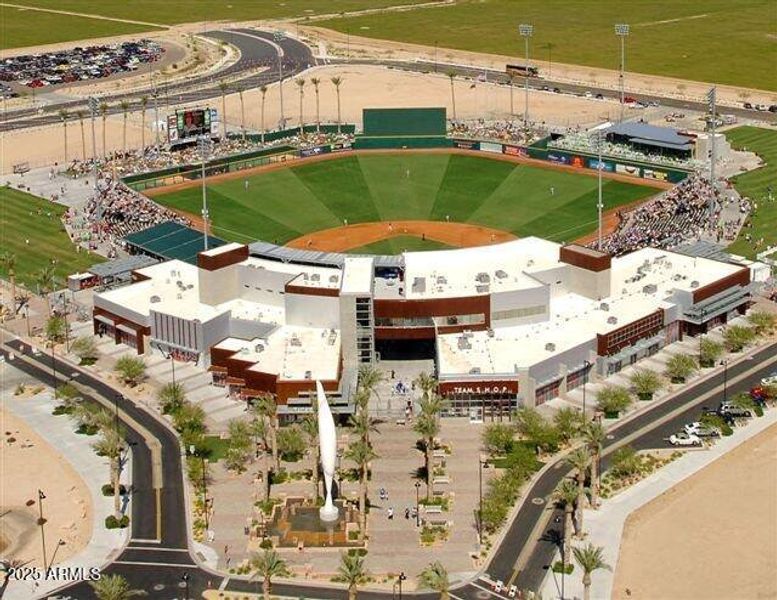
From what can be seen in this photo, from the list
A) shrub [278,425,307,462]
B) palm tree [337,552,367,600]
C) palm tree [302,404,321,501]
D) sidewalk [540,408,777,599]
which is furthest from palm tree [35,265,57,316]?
sidewalk [540,408,777,599]

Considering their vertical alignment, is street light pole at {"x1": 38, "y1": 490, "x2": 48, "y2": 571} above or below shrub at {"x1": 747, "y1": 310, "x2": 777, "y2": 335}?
below

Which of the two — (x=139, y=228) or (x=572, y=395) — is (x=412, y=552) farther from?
(x=139, y=228)

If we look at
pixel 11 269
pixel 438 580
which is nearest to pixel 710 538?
pixel 438 580

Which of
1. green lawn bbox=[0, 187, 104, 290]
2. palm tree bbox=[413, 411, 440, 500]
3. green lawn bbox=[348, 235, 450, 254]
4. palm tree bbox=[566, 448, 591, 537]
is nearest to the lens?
palm tree bbox=[566, 448, 591, 537]

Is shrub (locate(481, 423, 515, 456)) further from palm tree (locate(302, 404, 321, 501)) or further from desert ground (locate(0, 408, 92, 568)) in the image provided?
desert ground (locate(0, 408, 92, 568))

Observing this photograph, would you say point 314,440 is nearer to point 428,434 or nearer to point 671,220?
point 428,434

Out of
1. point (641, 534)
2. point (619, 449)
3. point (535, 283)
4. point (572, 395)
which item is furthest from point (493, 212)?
point (641, 534)
